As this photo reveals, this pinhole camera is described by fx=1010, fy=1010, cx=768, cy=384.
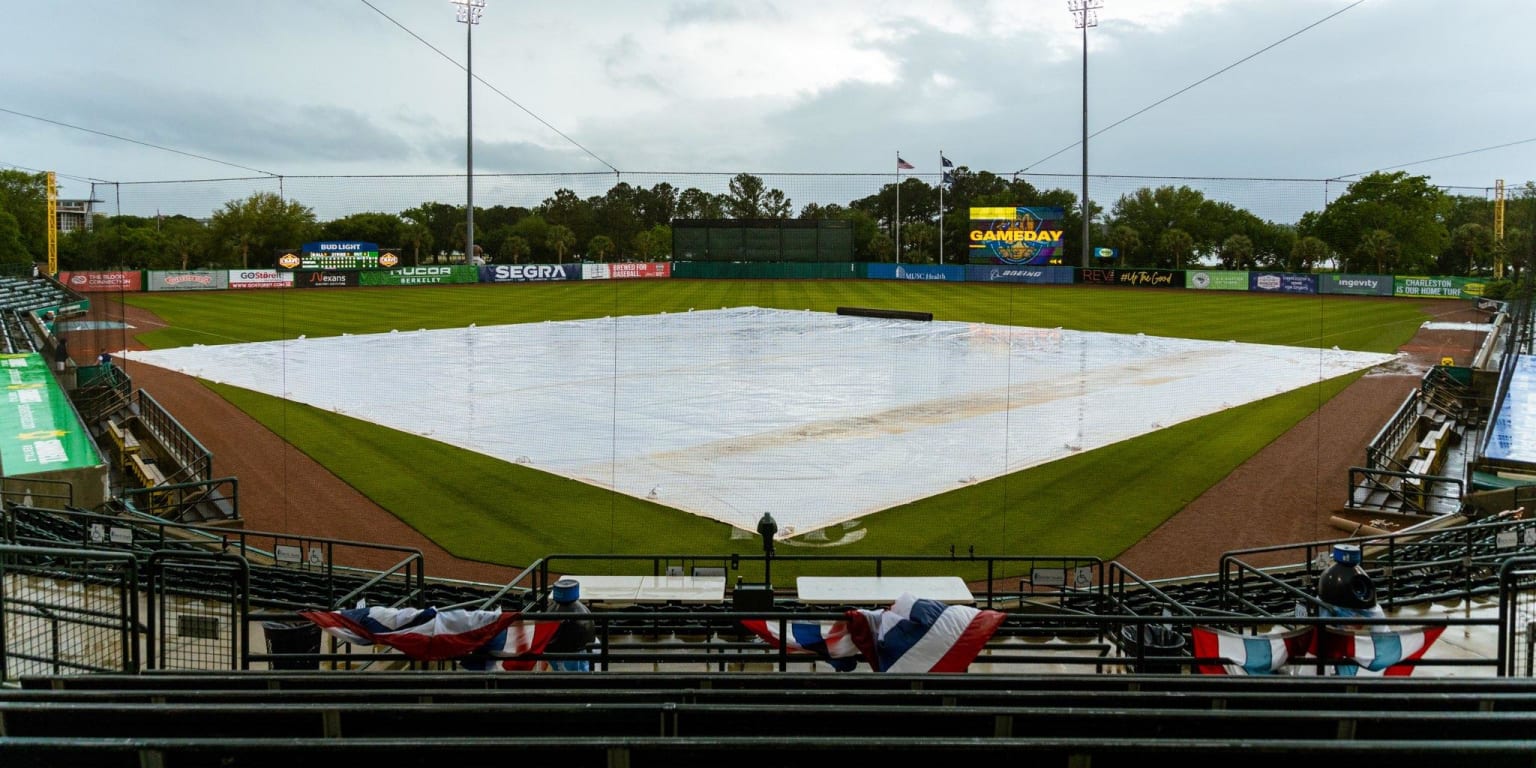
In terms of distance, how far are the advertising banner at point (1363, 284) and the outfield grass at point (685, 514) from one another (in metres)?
0.42

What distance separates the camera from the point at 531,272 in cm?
2417

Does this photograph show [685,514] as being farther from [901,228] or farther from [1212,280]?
[1212,280]

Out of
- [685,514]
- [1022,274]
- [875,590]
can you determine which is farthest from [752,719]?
[1022,274]

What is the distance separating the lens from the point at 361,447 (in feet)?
A: 63.1

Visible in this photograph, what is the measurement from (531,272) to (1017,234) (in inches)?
446

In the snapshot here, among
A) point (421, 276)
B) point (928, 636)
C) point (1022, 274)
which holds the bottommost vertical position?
point (928, 636)

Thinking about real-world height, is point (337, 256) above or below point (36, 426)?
above

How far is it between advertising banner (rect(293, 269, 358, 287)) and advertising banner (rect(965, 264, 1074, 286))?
46.7 ft

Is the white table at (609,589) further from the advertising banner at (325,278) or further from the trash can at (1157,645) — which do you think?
the advertising banner at (325,278)

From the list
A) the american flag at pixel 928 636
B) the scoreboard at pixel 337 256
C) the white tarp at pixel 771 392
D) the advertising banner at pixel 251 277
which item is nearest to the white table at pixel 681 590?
the american flag at pixel 928 636

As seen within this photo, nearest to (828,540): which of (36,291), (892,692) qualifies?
(892,692)

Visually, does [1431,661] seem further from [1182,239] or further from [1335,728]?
[1182,239]

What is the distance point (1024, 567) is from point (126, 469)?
49.0 ft

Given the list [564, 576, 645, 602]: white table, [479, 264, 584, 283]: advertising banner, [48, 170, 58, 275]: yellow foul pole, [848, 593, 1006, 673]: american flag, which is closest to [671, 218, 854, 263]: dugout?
[479, 264, 584, 283]: advertising banner
